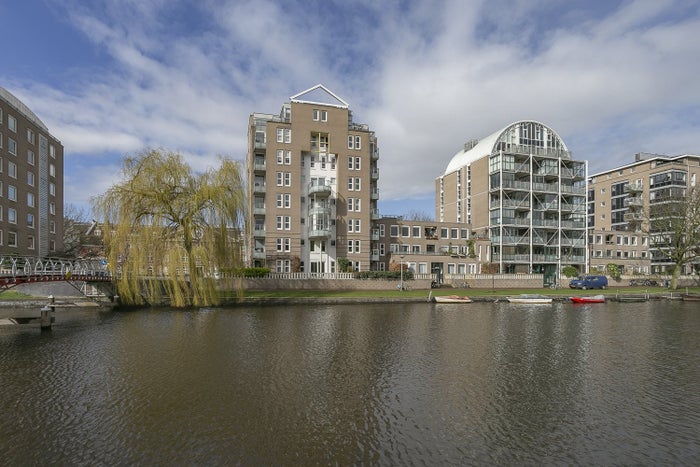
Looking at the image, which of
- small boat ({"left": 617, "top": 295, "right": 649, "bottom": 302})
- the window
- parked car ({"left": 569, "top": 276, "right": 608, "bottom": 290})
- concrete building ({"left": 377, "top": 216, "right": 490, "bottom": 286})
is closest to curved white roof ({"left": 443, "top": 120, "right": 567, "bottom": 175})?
concrete building ({"left": 377, "top": 216, "right": 490, "bottom": 286})

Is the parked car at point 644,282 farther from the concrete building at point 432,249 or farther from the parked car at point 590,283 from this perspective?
the concrete building at point 432,249

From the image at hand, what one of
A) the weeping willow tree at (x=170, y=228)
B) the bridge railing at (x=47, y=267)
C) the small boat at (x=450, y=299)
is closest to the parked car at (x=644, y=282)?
the small boat at (x=450, y=299)

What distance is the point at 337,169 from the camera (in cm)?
6138

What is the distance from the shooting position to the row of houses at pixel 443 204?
58406mm

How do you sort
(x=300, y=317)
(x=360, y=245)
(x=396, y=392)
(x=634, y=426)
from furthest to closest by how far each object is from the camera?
(x=360, y=245), (x=300, y=317), (x=396, y=392), (x=634, y=426)

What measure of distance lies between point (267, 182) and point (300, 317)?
28038 mm

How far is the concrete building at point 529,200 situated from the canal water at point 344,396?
44042 millimetres

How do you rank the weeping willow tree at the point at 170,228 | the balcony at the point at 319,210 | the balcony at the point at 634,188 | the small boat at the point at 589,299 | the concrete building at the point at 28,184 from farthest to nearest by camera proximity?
the balcony at the point at 634,188, the balcony at the point at 319,210, the concrete building at the point at 28,184, the small boat at the point at 589,299, the weeping willow tree at the point at 170,228

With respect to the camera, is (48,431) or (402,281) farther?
(402,281)

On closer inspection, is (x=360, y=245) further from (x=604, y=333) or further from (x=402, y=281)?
(x=604, y=333)

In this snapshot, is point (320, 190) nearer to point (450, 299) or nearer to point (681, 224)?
point (450, 299)

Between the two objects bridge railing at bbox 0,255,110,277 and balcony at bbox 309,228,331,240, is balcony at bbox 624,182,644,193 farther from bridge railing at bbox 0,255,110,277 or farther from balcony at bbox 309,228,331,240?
bridge railing at bbox 0,255,110,277

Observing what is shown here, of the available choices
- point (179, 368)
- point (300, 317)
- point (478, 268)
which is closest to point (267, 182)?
point (300, 317)

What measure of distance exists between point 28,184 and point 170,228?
131ft
